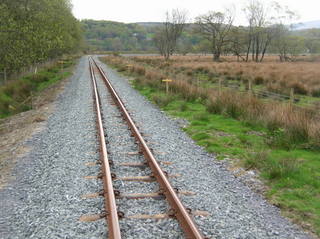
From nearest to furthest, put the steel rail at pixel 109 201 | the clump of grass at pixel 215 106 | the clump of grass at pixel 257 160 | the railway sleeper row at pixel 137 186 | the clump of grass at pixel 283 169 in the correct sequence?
the steel rail at pixel 109 201, the railway sleeper row at pixel 137 186, the clump of grass at pixel 283 169, the clump of grass at pixel 257 160, the clump of grass at pixel 215 106

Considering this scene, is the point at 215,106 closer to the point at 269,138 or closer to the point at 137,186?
the point at 269,138

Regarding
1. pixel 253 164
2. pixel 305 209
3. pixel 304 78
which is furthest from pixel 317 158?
pixel 304 78

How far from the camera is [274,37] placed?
56.8 metres

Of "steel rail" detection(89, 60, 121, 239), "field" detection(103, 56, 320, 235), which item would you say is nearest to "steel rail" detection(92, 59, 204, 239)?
"steel rail" detection(89, 60, 121, 239)

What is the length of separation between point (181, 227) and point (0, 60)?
16094 mm

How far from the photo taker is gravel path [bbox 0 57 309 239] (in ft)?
15.1

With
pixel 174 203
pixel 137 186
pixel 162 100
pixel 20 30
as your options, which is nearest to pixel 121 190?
pixel 137 186

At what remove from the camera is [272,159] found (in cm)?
739

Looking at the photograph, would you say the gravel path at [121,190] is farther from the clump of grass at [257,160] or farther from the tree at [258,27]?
the tree at [258,27]

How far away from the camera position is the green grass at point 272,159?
5.48m

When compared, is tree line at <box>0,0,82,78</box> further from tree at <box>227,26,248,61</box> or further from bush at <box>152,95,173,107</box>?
tree at <box>227,26,248,61</box>

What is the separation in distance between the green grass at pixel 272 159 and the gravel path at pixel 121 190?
0.32 meters

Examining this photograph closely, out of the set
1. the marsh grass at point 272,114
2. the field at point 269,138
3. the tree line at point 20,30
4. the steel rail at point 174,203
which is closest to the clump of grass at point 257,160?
the field at point 269,138

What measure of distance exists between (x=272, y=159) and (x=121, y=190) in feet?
11.1
